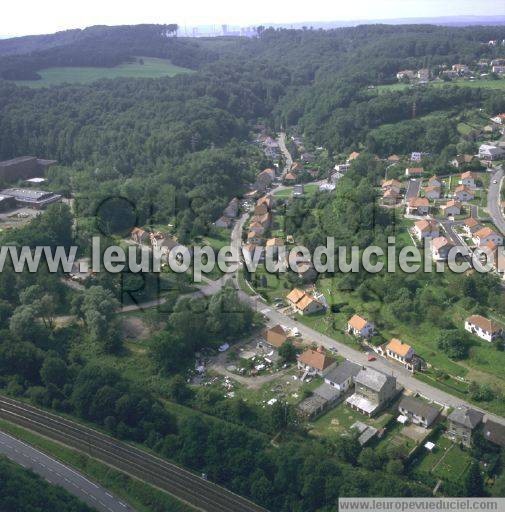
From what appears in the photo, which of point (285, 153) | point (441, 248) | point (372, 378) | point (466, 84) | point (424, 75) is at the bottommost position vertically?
point (372, 378)

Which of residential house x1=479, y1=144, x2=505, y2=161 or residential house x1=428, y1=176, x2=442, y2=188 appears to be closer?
residential house x1=428, y1=176, x2=442, y2=188

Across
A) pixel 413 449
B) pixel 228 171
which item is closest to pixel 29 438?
pixel 413 449

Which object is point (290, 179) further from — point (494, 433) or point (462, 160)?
point (494, 433)

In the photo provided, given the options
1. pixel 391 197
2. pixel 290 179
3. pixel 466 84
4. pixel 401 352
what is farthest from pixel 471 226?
pixel 466 84

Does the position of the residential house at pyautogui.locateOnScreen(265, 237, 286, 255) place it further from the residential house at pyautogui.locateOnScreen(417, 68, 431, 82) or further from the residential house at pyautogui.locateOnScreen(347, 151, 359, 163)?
the residential house at pyautogui.locateOnScreen(417, 68, 431, 82)

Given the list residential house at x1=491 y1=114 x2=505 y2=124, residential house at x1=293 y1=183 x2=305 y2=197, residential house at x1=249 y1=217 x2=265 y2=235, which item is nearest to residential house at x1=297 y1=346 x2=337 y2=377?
residential house at x1=249 y1=217 x2=265 y2=235

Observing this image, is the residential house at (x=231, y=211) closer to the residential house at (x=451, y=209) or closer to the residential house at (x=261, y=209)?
the residential house at (x=261, y=209)
